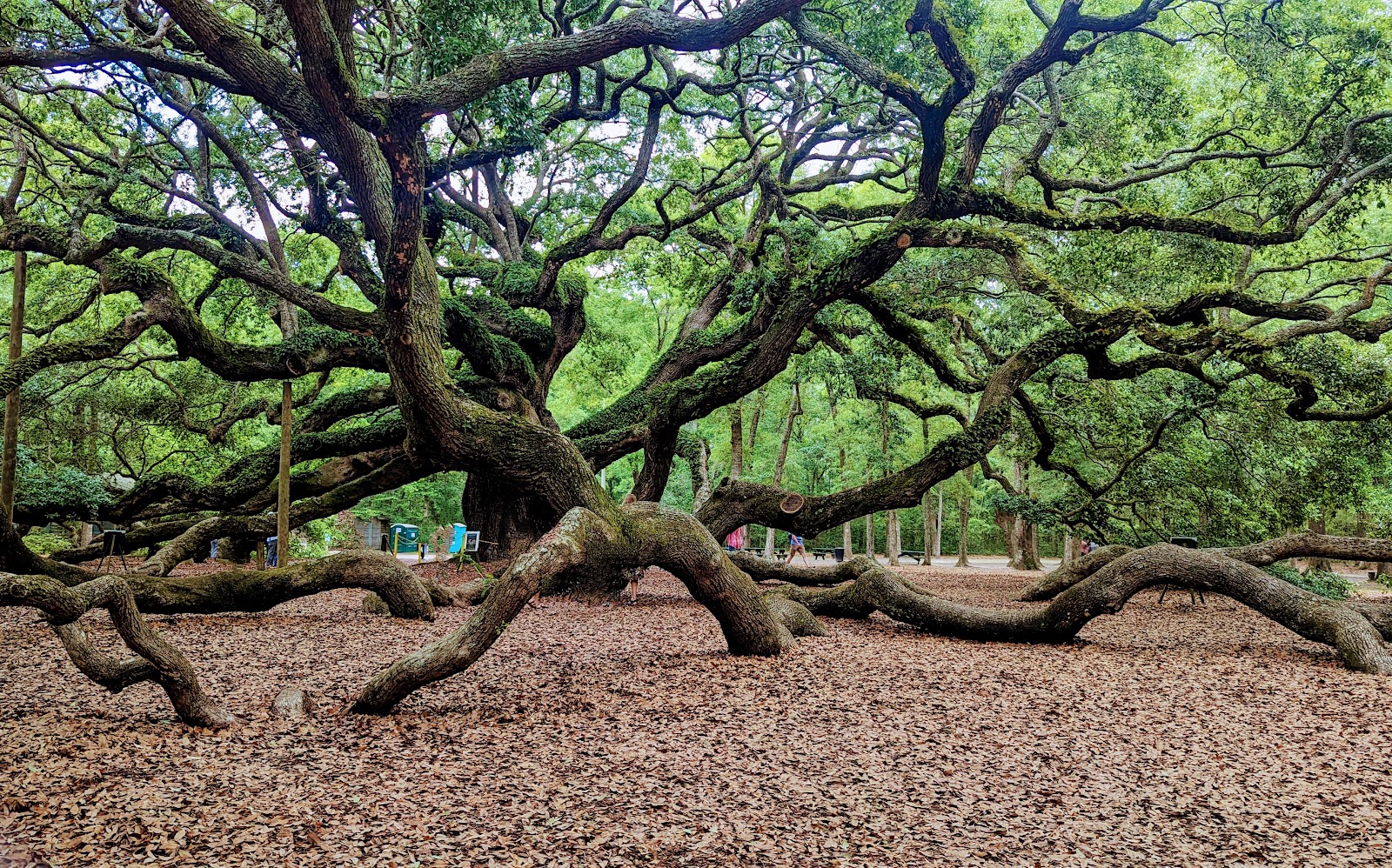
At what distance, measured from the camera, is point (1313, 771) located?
12.7ft

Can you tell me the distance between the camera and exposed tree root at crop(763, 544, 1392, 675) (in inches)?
253

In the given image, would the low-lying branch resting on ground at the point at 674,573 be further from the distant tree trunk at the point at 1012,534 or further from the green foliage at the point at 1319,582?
the distant tree trunk at the point at 1012,534

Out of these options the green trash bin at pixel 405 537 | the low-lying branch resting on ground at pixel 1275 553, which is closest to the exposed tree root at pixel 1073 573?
the low-lying branch resting on ground at pixel 1275 553

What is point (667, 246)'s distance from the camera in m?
14.6

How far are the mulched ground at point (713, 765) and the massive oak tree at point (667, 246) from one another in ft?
2.02

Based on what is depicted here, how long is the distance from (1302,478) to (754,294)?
8.08 metres

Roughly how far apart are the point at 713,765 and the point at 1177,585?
5.27 meters

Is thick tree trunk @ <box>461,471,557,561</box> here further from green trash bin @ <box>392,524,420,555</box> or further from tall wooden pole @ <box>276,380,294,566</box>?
tall wooden pole @ <box>276,380,294,566</box>

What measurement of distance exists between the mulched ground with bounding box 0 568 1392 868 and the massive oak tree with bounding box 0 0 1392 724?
62 cm

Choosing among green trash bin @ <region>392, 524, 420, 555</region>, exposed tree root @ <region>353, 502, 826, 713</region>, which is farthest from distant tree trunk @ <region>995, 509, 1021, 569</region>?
exposed tree root @ <region>353, 502, 826, 713</region>

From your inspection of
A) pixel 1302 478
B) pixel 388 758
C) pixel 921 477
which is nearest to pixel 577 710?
pixel 388 758

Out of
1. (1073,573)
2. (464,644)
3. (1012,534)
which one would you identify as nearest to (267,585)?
(464,644)

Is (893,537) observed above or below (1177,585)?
above

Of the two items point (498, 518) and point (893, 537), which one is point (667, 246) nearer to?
point (498, 518)
